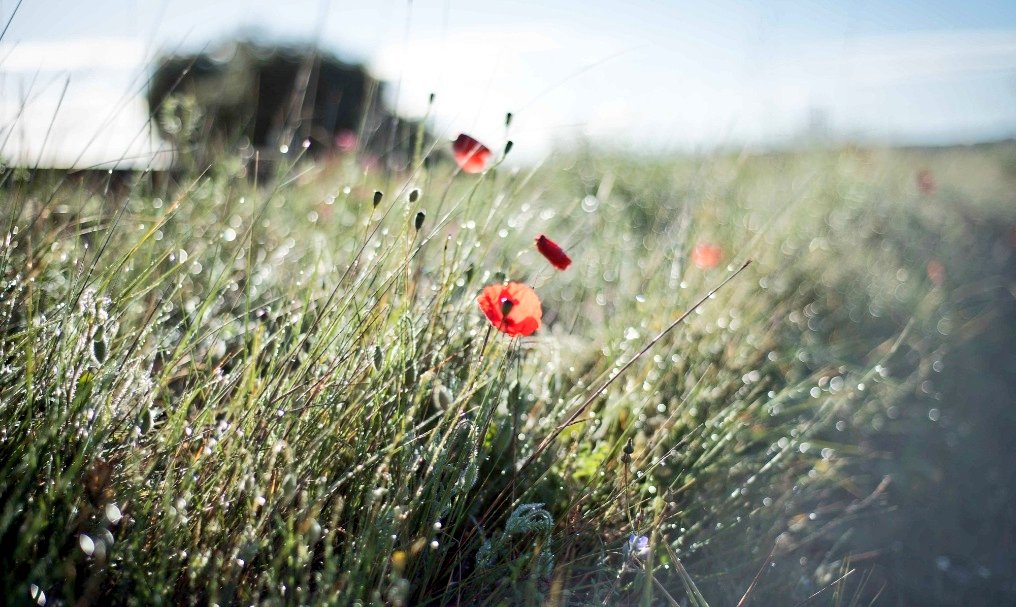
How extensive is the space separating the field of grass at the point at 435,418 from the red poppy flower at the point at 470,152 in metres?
0.09

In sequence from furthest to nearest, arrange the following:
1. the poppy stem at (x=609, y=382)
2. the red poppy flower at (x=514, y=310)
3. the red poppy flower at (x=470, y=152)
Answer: the red poppy flower at (x=470, y=152)
the red poppy flower at (x=514, y=310)
the poppy stem at (x=609, y=382)

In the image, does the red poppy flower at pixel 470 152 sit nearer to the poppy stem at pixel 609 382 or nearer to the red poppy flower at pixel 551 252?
the red poppy flower at pixel 551 252

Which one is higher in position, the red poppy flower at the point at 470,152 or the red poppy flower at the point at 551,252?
the red poppy flower at the point at 470,152

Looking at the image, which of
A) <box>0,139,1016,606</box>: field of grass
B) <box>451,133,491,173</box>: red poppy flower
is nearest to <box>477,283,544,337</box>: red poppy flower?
<box>0,139,1016,606</box>: field of grass

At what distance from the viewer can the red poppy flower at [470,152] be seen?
1435 mm

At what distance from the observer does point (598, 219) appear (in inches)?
111

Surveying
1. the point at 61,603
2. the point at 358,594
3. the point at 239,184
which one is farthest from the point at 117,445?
the point at 239,184

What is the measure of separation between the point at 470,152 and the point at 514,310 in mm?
417

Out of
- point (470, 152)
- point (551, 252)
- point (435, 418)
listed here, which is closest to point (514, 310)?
point (551, 252)

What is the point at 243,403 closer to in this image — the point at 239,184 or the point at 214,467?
the point at 214,467

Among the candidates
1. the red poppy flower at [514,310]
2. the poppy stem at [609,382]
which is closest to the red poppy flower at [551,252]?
the red poppy flower at [514,310]

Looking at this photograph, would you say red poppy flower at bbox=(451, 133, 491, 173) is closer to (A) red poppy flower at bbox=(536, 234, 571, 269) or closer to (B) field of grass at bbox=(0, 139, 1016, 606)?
(B) field of grass at bbox=(0, 139, 1016, 606)

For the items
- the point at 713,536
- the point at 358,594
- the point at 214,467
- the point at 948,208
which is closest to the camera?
the point at 358,594

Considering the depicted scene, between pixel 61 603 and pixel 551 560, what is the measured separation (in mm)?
662
